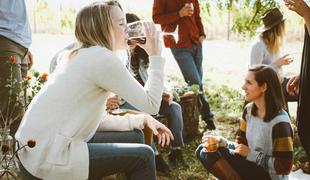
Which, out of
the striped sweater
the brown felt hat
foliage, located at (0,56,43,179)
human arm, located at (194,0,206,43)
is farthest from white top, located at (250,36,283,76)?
foliage, located at (0,56,43,179)

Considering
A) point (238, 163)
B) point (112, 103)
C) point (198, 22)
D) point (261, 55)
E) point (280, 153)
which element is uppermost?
point (198, 22)

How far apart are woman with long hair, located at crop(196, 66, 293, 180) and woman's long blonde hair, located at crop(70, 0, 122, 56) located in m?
1.08

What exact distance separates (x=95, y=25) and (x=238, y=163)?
132cm

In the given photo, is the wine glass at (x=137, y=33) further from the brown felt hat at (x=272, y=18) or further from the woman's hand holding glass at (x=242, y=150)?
the brown felt hat at (x=272, y=18)

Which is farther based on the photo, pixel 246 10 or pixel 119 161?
pixel 246 10

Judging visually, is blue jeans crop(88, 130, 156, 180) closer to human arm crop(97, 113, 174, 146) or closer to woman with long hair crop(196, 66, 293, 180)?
human arm crop(97, 113, 174, 146)

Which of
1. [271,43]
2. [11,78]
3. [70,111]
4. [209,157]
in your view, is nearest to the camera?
[70,111]

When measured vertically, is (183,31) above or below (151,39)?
below

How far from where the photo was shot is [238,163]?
2928 millimetres

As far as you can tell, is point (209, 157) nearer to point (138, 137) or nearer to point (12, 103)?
point (138, 137)

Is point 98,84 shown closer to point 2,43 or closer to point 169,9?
point 2,43

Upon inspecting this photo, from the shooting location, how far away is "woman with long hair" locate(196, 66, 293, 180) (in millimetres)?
2783

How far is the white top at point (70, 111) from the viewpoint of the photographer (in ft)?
6.82

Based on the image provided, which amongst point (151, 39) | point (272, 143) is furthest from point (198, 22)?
point (151, 39)
